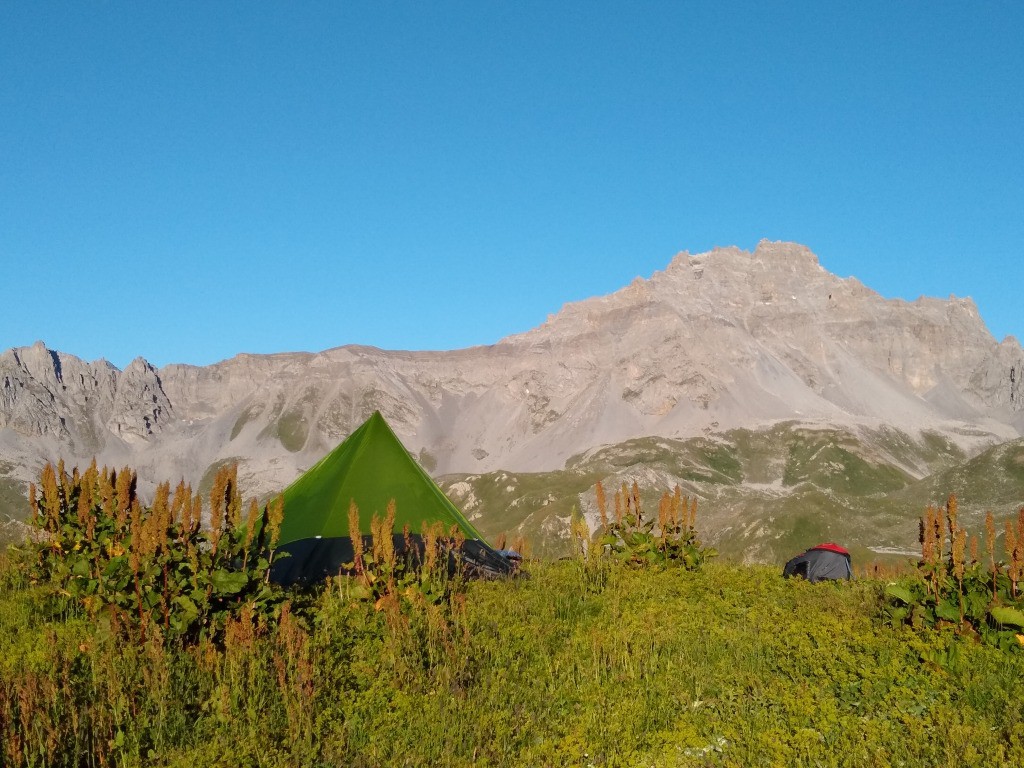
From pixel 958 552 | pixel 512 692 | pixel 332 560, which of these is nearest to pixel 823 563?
pixel 958 552

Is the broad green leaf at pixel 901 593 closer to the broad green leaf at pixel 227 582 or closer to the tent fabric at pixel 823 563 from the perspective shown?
the tent fabric at pixel 823 563

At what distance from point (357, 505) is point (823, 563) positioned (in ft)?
44.8

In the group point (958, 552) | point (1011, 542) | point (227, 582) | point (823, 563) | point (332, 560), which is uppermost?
point (1011, 542)

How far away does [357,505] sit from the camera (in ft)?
60.7

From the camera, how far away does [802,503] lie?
561ft

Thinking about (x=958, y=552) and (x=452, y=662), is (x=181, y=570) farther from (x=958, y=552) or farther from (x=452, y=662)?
(x=958, y=552)

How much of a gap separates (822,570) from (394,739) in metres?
17.1

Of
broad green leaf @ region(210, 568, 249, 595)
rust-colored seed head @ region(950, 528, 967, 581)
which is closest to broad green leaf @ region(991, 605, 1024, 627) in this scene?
rust-colored seed head @ region(950, 528, 967, 581)

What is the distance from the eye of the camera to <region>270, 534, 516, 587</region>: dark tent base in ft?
55.9

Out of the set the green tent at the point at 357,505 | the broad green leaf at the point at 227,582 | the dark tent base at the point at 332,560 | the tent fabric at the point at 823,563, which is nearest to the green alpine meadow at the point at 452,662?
the broad green leaf at the point at 227,582

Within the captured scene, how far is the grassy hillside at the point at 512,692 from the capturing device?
307 inches

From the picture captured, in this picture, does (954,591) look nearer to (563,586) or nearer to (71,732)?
(563,586)

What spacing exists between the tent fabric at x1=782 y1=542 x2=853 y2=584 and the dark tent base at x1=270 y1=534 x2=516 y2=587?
9089mm

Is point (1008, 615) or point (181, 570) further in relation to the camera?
point (181, 570)
